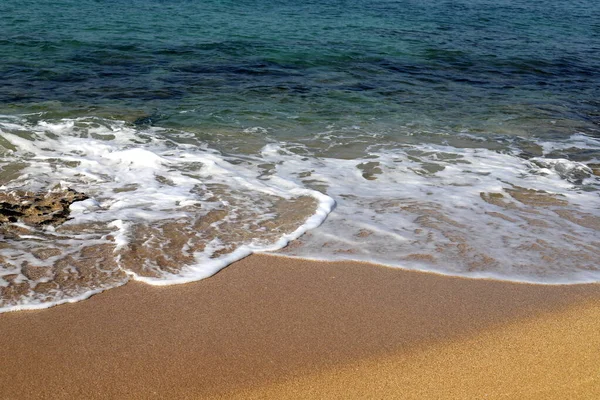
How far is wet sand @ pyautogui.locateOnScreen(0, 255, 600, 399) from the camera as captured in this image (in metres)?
2.99

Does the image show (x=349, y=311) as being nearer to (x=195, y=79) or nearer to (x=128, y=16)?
(x=195, y=79)

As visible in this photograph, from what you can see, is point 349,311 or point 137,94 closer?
point 349,311

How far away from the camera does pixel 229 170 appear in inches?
236

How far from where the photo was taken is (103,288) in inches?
149

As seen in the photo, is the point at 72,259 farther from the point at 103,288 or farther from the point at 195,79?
the point at 195,79

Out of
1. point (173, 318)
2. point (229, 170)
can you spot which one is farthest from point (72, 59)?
point (173, 318)

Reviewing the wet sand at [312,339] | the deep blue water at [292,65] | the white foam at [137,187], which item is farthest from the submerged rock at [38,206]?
the deep blue water at [292,65]

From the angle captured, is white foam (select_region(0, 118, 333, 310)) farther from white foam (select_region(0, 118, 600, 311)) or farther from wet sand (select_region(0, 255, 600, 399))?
wet sand (select_region(0, 255, 600, 399))

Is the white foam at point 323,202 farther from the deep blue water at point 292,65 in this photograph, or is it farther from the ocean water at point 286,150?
the deep blue water at point 292,65

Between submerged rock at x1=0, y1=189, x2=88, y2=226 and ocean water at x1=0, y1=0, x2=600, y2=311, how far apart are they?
11 centimetres

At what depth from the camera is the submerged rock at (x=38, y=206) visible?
15.3 feet

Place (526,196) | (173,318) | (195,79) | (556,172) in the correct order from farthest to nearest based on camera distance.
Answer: (195,79) < (556,172) < (526,196) < (173,318)

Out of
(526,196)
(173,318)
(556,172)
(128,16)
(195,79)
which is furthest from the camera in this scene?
(128,16)

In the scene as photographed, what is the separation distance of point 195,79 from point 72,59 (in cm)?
236
